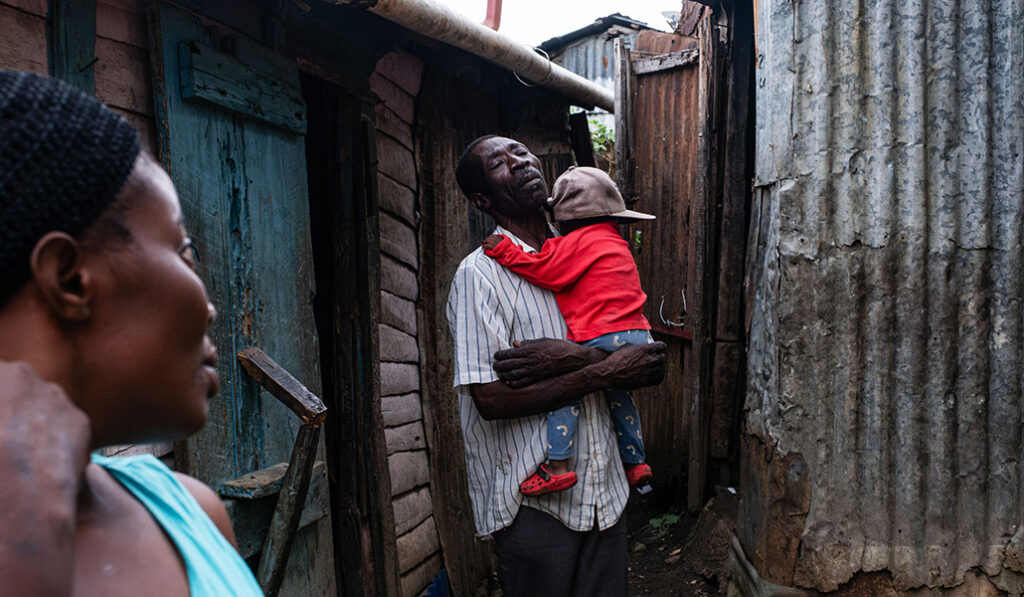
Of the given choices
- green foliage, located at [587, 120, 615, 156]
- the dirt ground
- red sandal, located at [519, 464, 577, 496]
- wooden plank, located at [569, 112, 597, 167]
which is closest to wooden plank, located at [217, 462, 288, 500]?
red sandal, located at [519, 464, 577, 496]

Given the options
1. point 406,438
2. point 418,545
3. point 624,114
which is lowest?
point 418,545

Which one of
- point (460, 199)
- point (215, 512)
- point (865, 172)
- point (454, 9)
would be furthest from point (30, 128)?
point (460, 199)

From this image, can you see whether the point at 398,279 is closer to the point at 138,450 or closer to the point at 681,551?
the point at 138,450

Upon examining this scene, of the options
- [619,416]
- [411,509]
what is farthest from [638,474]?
[411,509]

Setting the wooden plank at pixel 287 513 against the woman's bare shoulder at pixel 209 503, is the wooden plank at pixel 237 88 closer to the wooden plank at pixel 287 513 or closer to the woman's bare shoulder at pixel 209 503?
the wooden plank at pixel 287 513

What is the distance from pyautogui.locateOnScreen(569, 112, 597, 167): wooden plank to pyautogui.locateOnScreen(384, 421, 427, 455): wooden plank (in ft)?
9.54

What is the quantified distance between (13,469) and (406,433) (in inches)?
130

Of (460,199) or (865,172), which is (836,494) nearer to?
(865,172)

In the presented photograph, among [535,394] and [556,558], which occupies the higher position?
[535,394]

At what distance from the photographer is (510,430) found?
225 cm

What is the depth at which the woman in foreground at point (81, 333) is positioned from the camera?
548 mm

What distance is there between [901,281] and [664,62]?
3652mm

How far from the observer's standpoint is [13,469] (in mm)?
532

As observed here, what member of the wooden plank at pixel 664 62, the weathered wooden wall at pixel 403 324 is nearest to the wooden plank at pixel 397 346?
the weathered wooden wall at pixel 403 324
